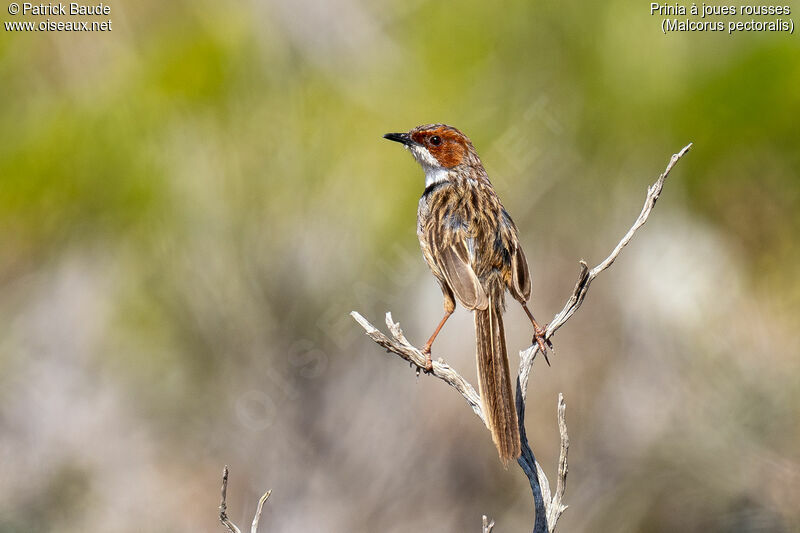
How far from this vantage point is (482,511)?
570 centimetres

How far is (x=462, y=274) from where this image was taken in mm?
3162

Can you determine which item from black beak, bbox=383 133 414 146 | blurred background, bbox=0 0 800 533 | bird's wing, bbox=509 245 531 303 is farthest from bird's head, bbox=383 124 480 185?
blurred background, bbox=0 0 800 533

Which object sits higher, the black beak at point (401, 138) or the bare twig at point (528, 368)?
the black beak at point (401, 138)

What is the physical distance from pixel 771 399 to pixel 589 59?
2.64 metres

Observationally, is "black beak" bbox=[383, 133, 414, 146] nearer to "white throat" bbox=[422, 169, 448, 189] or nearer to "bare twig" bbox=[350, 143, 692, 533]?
"white throat" bbox=[422, 169, 448, 189]

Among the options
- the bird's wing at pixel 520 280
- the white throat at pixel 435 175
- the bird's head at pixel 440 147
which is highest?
the bird's head at pixel 440 147

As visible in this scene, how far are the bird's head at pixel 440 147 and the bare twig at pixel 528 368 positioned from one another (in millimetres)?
1106

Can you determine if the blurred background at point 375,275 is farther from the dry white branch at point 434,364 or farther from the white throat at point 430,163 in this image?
the dry white branch at point 434,364

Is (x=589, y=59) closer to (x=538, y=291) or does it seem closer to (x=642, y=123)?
(x=642, y=123)

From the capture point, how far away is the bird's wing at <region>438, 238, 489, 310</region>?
306cm

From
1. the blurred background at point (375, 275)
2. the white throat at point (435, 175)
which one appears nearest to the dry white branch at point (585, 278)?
the white throat at point (435, 175)

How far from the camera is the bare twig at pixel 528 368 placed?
2643 millimetres

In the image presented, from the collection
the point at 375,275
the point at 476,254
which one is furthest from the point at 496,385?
the point at 375,275

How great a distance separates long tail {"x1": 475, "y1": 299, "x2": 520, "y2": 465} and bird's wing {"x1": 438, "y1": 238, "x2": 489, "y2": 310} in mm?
52
